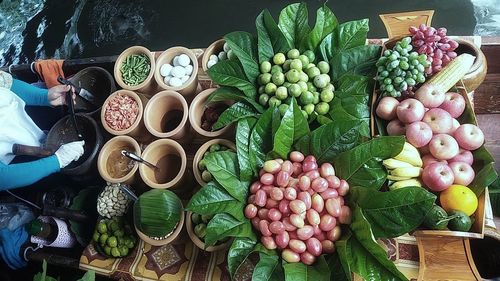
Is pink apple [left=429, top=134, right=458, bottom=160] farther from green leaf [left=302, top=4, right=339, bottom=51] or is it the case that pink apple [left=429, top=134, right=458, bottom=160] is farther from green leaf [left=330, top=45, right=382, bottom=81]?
green leaf [left=302, top=4, right=339, bottom=51]

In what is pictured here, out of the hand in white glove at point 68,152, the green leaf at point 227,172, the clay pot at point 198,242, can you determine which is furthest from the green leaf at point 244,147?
the hand in white glove at point 68,152

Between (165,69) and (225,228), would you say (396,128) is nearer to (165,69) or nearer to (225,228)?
(225,228)

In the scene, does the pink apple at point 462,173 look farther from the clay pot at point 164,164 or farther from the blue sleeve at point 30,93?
the blue sleeve at point 30,93

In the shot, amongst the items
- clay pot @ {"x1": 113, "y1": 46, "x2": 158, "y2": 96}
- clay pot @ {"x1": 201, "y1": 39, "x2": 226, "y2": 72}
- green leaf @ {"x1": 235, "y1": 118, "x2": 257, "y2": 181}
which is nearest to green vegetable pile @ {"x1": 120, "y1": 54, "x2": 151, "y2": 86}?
clay pot @ {"x1": 113, "y1": 46, "x2": 158, "y2": 96}

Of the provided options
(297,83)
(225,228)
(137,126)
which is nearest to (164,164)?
(137,126)

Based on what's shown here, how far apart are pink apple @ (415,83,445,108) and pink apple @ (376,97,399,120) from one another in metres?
0.11

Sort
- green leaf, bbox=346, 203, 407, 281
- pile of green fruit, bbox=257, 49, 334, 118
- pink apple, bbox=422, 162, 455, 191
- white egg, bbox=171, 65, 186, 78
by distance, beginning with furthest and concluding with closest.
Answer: white egg, bbox=171, 65, 186, 78 < pile of green fruit, bbox=257, 49, 334, 118 < pink apple, bbox=422, 162, 455, 191 < green leaf, bbox=346, 203, 407, 281

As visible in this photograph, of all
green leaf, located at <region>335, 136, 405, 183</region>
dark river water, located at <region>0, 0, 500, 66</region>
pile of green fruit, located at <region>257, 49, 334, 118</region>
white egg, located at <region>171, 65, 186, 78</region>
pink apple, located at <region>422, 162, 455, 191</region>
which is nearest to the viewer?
green leaf, located at <region>335, 136, 405, 183</region>

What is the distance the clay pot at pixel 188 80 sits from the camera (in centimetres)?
214

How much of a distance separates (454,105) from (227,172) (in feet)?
3.45

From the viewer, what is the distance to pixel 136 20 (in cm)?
409

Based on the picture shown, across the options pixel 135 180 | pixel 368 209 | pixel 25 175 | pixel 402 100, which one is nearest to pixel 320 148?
pixel 368 209

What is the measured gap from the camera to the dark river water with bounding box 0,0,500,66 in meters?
3.66

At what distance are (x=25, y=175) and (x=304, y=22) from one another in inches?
64.9
